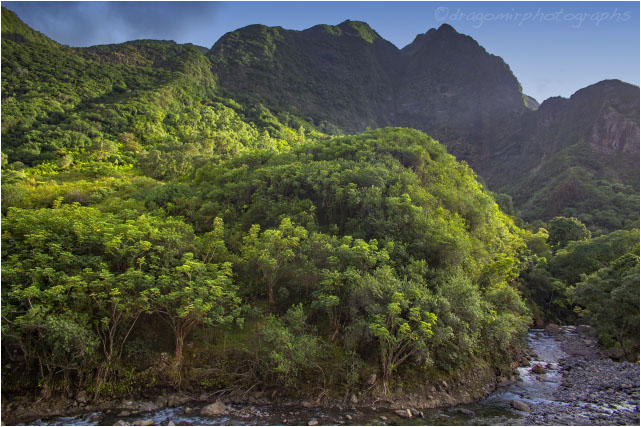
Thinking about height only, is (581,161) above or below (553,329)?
above

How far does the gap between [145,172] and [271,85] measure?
80.6 meters

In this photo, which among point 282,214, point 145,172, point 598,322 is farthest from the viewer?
point 145,172

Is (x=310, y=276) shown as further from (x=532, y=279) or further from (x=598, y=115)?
(x=598, y=115)

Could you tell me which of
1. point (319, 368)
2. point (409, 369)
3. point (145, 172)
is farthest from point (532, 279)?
point (145, 172)

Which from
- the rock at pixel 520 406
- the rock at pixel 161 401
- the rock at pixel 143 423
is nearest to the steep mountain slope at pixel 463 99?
the rock at pixel 520 406

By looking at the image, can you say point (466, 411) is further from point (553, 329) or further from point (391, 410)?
point (553, 329)

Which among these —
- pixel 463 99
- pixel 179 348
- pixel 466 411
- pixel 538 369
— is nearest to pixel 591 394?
pixel 538 369

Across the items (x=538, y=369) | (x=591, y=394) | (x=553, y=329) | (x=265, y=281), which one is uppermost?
(x=265, y=281)

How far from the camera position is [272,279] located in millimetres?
20734

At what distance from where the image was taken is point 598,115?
111 meters

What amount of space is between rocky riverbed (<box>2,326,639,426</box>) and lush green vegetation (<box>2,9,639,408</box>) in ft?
2.62

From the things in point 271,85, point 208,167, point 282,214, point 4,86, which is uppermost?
point 271,85

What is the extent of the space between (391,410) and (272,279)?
8672 millimetres

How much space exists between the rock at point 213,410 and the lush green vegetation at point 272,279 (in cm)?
145
